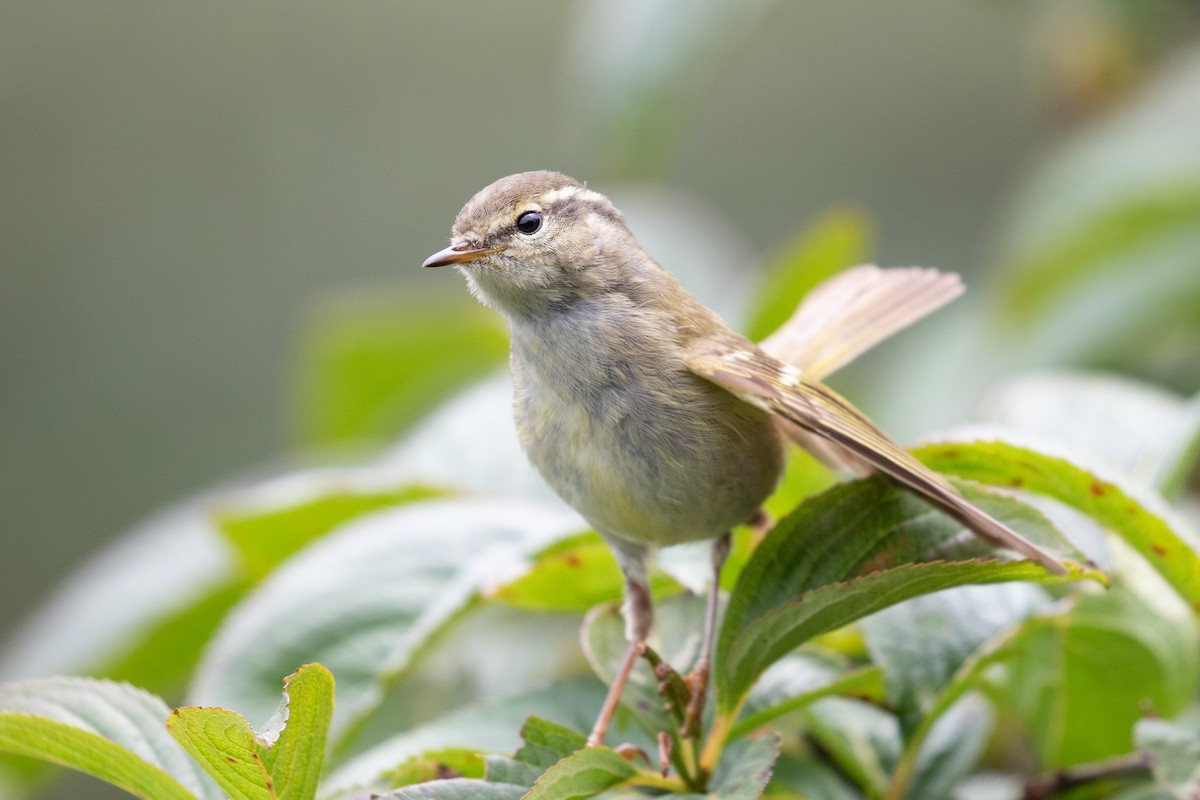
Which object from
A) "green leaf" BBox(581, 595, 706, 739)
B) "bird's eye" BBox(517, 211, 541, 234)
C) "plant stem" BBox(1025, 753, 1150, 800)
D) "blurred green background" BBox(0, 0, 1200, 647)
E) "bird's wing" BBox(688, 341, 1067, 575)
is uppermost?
"blurred green background" BBox(0, 0, 1200, 647)

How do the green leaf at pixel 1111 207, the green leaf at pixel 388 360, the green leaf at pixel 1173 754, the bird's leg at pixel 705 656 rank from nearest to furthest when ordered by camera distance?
A: 1. the green leaf at pixel 1173 754
2. the bird's leg at pixel 705 656
3. the green leaf at pixel 1111 207
4. the green leaf at pixel 388 360

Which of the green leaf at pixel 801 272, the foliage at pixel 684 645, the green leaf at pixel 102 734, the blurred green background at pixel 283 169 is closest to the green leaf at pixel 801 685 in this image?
the foliage at pixel 684 645

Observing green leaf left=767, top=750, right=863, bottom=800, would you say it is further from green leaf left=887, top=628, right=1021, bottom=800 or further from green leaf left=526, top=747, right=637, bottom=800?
green leaf left=526, top=747, right=637, bottom=800

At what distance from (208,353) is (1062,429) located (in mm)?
6673

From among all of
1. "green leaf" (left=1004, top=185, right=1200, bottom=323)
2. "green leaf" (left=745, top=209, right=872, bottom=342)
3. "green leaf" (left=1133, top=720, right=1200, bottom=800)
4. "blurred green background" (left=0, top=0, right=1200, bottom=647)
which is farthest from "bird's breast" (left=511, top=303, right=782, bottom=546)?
"blurred green background" (left=0, top=0, right=1200, bottom=647)

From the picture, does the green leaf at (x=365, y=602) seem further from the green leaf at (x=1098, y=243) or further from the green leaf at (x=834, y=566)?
the green leaf at (x=1098, y=243)

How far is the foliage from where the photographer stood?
134 cm

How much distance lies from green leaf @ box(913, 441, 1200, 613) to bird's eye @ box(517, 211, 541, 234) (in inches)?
26.9

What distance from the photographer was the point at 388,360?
364cm

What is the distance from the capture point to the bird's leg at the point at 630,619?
1.50 metres

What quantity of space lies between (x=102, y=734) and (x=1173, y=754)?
1.24m

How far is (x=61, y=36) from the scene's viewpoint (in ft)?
27.2

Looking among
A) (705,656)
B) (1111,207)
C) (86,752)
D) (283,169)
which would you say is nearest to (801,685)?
(705,656)

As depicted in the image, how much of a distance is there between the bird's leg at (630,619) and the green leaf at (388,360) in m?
1.75
